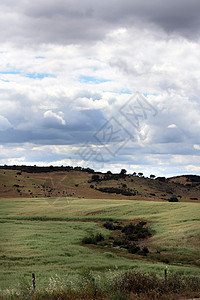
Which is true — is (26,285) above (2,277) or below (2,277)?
above

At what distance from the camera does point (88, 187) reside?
415ft

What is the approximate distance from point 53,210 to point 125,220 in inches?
754

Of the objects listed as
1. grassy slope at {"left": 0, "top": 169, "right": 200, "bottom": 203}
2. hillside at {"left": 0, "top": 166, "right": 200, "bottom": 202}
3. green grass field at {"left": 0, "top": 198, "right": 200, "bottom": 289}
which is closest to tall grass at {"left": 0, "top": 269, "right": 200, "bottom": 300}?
green grass field at {"left": 0, "top": 198, "right": 200, "bottom": 289}

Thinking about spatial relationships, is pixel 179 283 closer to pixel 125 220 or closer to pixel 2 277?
pixel 2 277

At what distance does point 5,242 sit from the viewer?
32.0 m

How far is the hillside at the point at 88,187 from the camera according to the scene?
357 ft

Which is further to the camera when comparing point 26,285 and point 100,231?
point 100,231

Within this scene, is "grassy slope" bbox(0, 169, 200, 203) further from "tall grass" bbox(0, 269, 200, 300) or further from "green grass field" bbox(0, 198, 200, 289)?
"tall grass" bbox(0, 269, 200, 300)

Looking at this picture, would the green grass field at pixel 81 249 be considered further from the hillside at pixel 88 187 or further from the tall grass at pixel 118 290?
the hillside at pixel 88 187

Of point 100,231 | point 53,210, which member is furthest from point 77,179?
point 100,231

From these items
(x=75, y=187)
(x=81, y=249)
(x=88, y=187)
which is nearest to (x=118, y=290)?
(x=81, y=249)

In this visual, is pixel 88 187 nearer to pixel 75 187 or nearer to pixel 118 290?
pixel 75 187

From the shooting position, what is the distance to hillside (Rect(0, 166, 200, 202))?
357ft

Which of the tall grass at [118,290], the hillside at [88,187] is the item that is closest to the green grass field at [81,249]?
the tall grass at [118,290]
